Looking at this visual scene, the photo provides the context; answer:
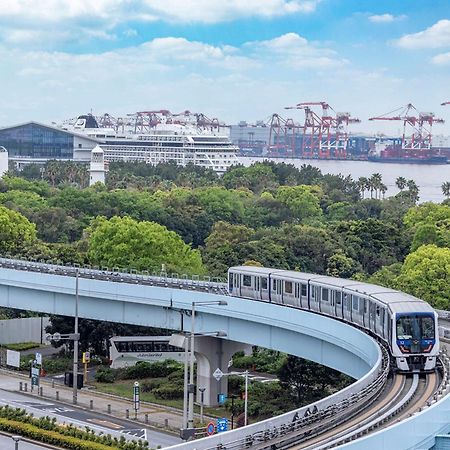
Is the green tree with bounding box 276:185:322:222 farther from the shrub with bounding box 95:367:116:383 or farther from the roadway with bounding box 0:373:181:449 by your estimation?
the roadway with bounding box 0:373:181:449

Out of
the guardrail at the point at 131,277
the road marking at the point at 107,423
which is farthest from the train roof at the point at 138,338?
the road marking at the point at 107,423

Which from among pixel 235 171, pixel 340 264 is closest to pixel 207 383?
pixel 340 264

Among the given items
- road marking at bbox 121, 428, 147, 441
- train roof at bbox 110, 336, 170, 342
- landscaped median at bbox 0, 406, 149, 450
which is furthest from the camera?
train roof at bbox 110, 336, 170, 342

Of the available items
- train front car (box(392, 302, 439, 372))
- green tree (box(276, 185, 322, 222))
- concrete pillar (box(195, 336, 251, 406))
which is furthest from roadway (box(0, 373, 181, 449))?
green tree (box(276, 185, 322, 222))

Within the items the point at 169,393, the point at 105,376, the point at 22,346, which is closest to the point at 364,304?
the point at 169,393

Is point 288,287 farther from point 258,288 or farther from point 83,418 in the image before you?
point 83,418
